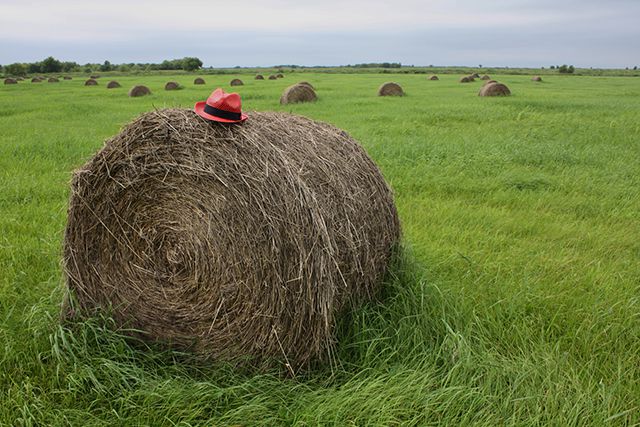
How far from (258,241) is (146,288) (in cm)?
100

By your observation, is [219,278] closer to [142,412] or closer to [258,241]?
[258,241]

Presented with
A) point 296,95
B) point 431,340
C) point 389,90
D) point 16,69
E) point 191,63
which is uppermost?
point 191,63

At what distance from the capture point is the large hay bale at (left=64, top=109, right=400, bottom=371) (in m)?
3.20

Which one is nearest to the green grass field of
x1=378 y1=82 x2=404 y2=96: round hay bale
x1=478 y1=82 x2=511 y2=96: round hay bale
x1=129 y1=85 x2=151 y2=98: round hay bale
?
x1=478 y1=82 x2=511 y2=96: round hay bale

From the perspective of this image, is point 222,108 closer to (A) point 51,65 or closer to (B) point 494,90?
(B) point 494,90

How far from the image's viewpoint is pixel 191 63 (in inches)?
3088

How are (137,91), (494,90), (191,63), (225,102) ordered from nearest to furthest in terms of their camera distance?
(225,102), (494,90), (137,91), (191,63)

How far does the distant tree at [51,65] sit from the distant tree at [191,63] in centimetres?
1814

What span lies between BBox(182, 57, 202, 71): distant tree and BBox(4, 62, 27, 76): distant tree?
22227 mm

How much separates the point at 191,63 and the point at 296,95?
64.3m

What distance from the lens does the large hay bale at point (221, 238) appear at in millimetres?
3199

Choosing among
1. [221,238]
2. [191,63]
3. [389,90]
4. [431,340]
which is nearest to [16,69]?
[191,63]

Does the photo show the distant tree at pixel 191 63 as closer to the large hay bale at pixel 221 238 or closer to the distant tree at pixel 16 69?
the distant tree at pixel 16 69

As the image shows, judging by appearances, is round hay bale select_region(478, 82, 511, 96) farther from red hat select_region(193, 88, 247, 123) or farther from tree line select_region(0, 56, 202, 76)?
tree line select_region(0, 56, 202, 76)
